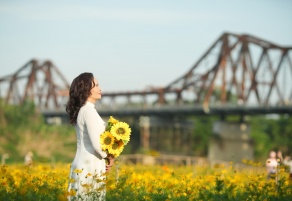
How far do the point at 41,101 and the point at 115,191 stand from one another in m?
97.1

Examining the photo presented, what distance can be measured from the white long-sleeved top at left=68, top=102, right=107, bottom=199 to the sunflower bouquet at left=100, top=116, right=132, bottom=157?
0.05 metres

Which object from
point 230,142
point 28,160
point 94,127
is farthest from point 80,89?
point 230,142

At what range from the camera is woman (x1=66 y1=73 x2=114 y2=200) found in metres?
6.67

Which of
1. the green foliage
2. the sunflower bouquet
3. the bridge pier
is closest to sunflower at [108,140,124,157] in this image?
the sunflower bouquet

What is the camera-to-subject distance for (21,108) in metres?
52.0

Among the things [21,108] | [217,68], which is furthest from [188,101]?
[21,108]

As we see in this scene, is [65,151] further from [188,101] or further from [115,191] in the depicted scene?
[115,191]

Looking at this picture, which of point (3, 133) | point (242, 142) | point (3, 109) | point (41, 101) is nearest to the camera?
point (3, 133)

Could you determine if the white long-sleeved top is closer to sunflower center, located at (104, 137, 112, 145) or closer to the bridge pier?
sunflower center, located at (104, 137, 112, 145)

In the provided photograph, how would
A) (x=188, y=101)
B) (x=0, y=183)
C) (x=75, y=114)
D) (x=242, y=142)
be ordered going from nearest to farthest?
1. (x=75, y=114)
2. (x=0, y=183)
3. (x=242, y=142)
4. (x=188, y=101)

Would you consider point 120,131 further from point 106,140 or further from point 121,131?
point 106,140

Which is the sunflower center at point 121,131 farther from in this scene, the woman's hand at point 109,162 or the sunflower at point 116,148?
the woman's hand at point 109,162

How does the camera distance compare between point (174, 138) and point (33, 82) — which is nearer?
point (174, 138)

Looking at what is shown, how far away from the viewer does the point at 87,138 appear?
6758mm
